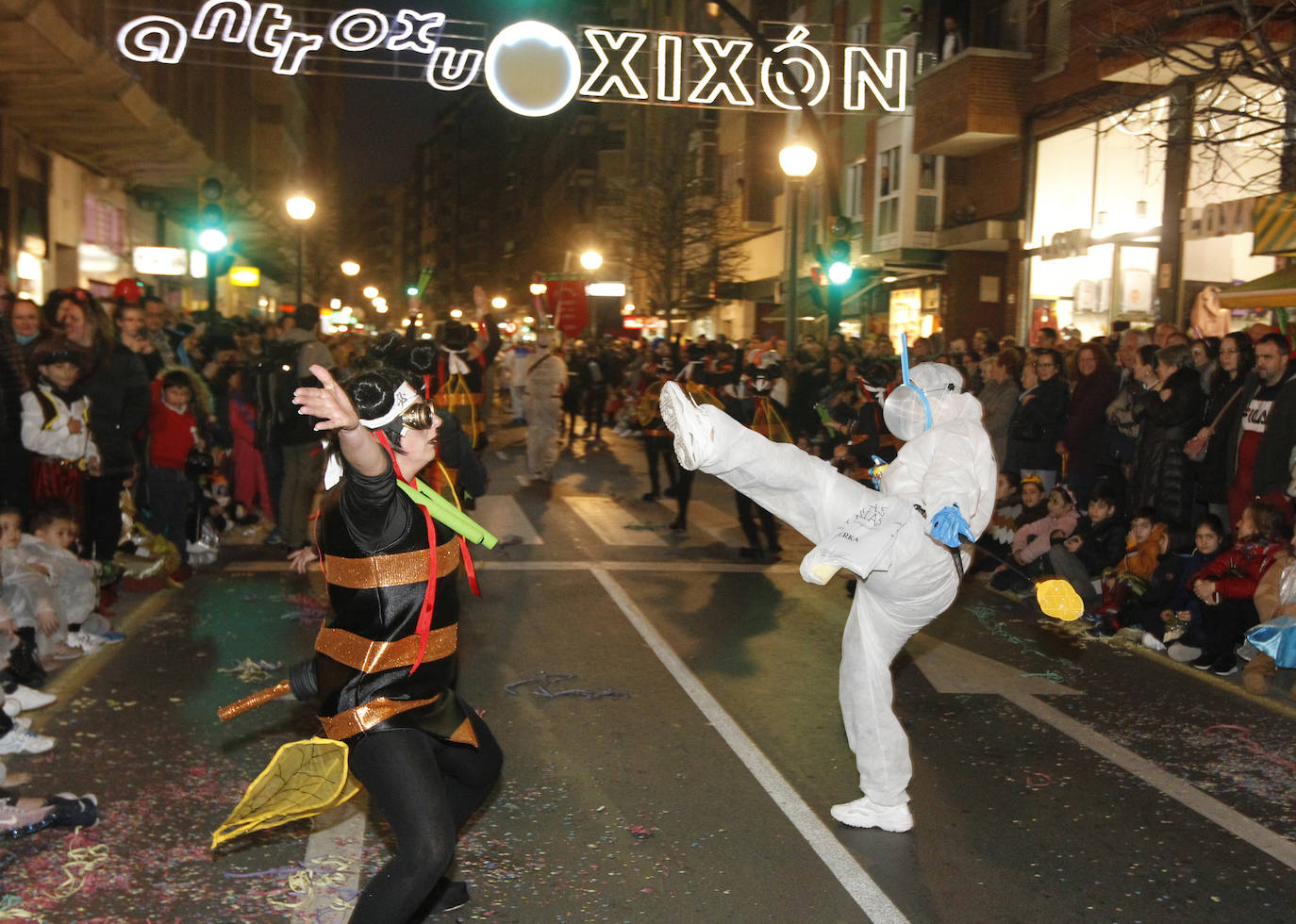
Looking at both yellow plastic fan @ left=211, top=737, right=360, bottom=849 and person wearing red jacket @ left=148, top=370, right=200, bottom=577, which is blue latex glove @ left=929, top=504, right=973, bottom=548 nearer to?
yellow plastic fan @ left=211, top=737, right=360, bottom=849

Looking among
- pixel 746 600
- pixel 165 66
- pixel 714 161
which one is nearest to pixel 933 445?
pixel 746 600

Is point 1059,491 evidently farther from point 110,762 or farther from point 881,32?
point 881,32

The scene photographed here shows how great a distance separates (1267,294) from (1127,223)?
8193 mm

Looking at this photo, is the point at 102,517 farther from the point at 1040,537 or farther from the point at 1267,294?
the point at 1267,294

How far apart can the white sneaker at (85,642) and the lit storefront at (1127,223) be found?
11546 millimetres

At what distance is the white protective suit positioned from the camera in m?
16.1

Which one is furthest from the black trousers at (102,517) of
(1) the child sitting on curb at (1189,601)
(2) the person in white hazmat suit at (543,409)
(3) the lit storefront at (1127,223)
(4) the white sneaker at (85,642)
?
(3) the lit storefront at (1127,223)

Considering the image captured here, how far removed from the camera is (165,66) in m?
30.2

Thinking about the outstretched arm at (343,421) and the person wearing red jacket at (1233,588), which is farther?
the person wearing red jacket at (1233,588)

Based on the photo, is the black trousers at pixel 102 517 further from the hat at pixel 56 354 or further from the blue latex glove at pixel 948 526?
the blue latex glove at pixel 948 526

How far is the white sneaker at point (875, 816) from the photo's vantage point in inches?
193

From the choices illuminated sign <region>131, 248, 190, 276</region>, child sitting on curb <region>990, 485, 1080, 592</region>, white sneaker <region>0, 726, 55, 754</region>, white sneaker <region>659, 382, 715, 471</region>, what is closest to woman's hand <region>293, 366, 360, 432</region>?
white sneaker <region>659, 382, 715, 471</region>

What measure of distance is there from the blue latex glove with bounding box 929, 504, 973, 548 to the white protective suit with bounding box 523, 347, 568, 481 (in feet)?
38.0

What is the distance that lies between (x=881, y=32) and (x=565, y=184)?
4332cm
